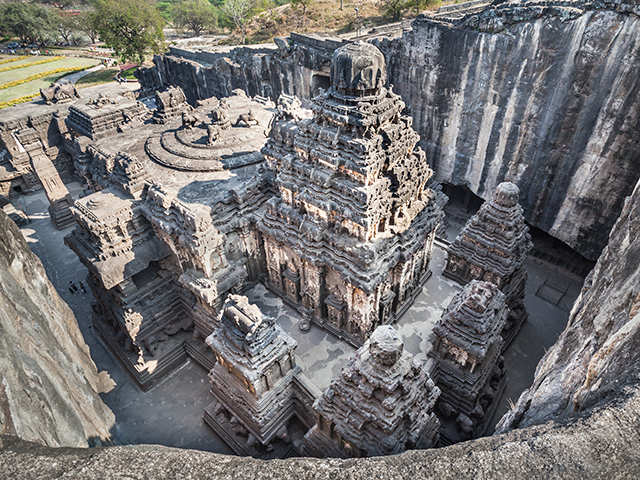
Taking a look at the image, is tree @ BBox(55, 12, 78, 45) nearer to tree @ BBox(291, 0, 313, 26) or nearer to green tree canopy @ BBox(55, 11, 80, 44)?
green tree canopy @ BBox(55, 11, 80, 44)

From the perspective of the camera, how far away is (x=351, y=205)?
14.4 m

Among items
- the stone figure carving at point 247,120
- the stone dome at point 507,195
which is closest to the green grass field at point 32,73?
the stone figure carving at point 247,120

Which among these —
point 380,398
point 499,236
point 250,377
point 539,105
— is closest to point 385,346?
point 380,398

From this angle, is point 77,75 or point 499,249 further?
point 77,75

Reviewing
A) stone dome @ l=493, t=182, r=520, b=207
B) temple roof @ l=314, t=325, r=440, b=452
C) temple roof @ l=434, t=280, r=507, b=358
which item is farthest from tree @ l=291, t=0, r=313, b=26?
temple roof @ l=314, t=325, r=440, b=452

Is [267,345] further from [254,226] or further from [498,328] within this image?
[498,328]

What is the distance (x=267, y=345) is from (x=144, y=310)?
8.14 m

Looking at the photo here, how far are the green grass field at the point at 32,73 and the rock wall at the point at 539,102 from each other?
46996mm

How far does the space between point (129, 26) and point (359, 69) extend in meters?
46.6

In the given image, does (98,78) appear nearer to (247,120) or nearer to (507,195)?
(247,120)

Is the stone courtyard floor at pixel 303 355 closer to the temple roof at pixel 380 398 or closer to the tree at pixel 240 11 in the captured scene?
the temple roof at pixel 380 398

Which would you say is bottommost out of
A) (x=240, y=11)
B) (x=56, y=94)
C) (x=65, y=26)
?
(x=56, y=94)

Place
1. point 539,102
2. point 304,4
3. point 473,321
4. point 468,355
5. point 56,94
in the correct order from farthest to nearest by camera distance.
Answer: point 304,4 → point 56,94 → point 539,102 → point 468,355 → point 473,321

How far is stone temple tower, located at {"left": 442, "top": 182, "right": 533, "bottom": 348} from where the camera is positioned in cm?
1683
